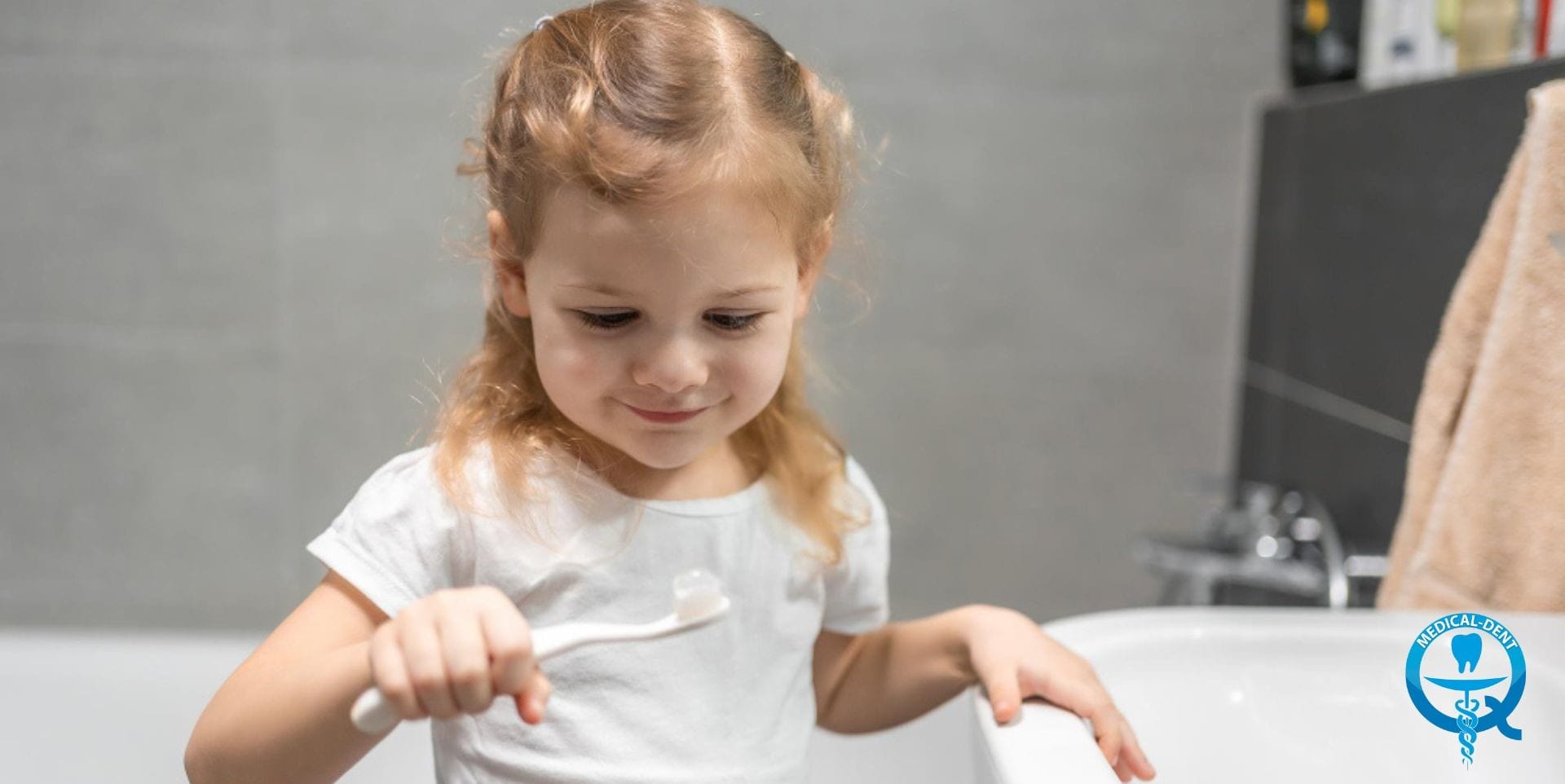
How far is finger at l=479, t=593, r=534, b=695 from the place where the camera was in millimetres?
457

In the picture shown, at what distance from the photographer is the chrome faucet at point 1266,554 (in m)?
1.17

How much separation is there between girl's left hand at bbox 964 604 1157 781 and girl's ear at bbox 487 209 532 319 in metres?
0.28

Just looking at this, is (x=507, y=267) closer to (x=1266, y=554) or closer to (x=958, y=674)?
(x=958, y=674)

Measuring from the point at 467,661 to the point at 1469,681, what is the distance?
41 centimetres

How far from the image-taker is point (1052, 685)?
625mm

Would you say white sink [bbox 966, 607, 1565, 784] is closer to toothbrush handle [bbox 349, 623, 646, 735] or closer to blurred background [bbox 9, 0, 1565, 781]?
toothbrush handle [bbox 349, 623, 646, 735]

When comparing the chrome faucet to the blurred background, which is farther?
the blurred background

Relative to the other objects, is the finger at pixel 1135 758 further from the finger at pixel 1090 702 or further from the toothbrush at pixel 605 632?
the toothbrush at pixel 605 632

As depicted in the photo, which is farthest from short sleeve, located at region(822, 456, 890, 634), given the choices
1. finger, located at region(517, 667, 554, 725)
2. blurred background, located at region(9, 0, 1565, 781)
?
blurred background, located at region(9, 0, 1565, 781)

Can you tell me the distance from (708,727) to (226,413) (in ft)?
3.65

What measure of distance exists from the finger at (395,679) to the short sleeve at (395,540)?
A: 0.53 ft

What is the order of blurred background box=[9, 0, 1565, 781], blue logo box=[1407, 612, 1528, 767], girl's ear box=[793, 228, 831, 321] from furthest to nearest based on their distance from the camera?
1. blurred background box=[9, 0, 1565, 781]
2. girl's ear box=[793, 228, 831, 321]
3. blue logo box=[1407, 612, 1528, 767]

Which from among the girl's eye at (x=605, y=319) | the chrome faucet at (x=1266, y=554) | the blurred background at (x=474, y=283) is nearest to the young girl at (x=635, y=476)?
the girl's eye at (x=605, y=319)

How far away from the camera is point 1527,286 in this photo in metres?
0.74
